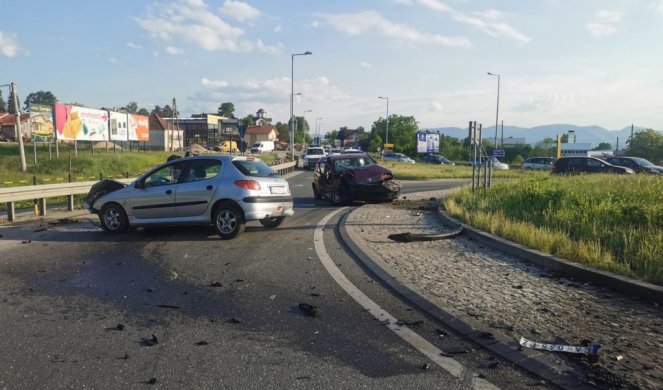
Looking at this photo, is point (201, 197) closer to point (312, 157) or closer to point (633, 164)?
point (633, 164)

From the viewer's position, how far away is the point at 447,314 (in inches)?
208

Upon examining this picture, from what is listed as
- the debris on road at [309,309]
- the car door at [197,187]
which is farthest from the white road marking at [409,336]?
the car door at [197,187]

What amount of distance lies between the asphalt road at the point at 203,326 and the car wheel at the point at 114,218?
175 centimetres

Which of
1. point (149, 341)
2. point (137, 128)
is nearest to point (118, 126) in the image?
point (137, 128)

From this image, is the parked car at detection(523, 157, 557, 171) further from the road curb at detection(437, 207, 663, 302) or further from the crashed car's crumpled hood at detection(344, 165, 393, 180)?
the road curb at detection(437, 207, 663, 302)

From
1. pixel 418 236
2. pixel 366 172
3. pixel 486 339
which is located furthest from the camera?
pixel 366 172

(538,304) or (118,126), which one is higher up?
(118,126)

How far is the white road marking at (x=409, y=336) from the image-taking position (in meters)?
3.87

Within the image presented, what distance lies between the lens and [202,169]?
10367 mm

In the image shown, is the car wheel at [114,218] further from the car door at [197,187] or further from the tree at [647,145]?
the tree at [647,145]

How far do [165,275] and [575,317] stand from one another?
5.08 meters

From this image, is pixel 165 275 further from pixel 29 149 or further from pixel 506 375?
pixel 29 149

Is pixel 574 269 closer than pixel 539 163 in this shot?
Yes

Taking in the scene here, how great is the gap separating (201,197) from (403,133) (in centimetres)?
9129
